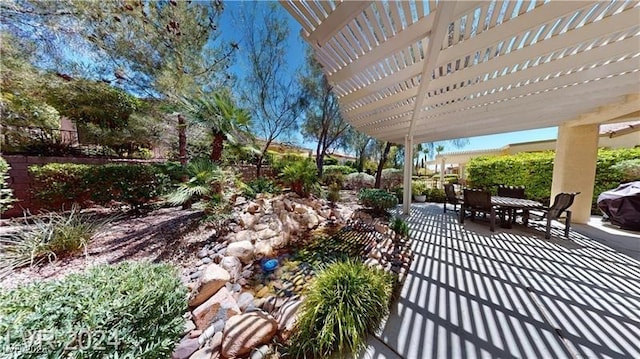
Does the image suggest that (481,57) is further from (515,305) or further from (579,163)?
(579,163)

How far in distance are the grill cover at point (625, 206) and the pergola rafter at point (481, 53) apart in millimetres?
2244

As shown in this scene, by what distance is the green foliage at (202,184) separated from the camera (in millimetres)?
3363

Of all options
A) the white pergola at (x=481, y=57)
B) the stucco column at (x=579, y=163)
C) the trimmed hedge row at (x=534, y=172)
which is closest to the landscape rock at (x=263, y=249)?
the white pergola at (x=481, y=57)

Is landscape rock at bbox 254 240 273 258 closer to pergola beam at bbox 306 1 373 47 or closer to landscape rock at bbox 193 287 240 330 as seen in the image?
landscape rock at bbox 193 287 240 330

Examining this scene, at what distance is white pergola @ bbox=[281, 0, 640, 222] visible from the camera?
196cm

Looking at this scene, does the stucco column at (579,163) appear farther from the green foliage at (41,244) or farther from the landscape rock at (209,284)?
the green foliage at (41,244)

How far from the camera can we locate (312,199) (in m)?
5.68

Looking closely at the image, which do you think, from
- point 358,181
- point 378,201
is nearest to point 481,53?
point 378,201

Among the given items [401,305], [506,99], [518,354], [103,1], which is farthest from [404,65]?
[103,1]

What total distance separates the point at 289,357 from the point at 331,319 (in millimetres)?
439

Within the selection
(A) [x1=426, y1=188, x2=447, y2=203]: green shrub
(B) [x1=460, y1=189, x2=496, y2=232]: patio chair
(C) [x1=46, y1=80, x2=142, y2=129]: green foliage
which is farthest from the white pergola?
(C) [x1=46, y1=80, x2=142, y2=129]: green foliage

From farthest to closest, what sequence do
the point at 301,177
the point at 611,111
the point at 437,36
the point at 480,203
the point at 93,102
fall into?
1. the point at 93,102
2. the point at 301,177
3. the point at 480,203
4. the point at 611,111
5. the point at 437,36

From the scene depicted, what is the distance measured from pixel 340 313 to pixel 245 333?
2.72 feet

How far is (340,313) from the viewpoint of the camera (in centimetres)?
175
